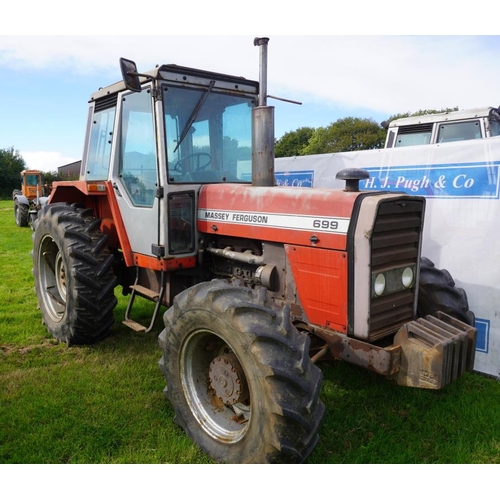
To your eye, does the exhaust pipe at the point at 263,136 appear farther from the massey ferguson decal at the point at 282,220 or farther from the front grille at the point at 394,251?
the front grille at the point at 394,251

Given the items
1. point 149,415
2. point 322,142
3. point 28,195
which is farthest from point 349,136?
point 149,415

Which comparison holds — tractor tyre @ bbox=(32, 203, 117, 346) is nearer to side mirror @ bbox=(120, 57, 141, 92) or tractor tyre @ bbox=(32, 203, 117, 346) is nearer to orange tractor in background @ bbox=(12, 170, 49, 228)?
side mirror @ bbox=(120, 57, 141, 92)

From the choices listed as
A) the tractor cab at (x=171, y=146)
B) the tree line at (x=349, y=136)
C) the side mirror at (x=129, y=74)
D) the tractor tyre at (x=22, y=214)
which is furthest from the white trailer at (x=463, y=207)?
the tree line at (x=349, y=136)

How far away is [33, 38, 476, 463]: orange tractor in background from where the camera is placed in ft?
8.15

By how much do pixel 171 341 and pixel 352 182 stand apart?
1592 millimetres

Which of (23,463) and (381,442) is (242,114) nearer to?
(381,442)

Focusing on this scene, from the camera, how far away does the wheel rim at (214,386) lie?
275cm

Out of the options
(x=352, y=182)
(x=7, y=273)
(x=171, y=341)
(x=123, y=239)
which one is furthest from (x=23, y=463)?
(x=7, y=273)

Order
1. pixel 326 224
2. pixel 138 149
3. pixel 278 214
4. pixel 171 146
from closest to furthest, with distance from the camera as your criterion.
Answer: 1. pixel 326 224
2. pixel 278 214
3. pixel 171 146
4. pixel 138 149

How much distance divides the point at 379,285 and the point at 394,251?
0.26 m

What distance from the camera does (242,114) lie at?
4.04 m

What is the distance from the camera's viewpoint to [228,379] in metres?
2.77

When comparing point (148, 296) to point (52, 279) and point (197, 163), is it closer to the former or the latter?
point (197, 163)

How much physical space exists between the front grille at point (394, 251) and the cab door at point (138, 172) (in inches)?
70.8
